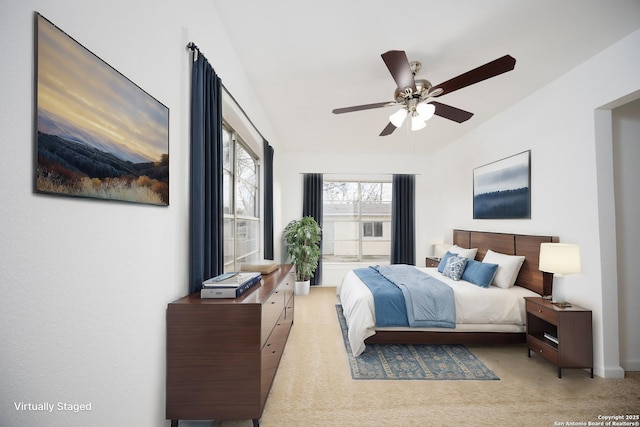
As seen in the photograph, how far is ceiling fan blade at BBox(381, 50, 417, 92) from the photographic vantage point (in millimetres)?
1950

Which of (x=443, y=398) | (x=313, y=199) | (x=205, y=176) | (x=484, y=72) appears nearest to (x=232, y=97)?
(x=205, y=176)

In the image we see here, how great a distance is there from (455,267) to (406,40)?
2.68 metres

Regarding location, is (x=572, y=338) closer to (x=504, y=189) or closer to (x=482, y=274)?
(x=482, y=274)

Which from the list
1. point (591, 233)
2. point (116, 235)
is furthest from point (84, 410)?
point (591, 233)

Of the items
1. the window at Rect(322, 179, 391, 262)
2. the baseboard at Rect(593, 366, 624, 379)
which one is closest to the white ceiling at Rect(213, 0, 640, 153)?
the baseboard at Rect(593, 366, 624, 379)

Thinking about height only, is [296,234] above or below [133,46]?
below

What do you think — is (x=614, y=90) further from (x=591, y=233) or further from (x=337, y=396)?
(x=337, y=396)

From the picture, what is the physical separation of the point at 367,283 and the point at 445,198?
2.88 m

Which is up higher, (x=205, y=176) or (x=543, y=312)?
(x=205, y=176)

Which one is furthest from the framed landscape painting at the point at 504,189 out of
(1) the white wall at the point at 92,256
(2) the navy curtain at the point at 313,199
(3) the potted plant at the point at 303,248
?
(1) the white wall at the point at 92,256

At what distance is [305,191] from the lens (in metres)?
5.95

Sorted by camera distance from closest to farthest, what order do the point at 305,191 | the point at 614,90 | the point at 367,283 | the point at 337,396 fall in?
the point at 337,396 < the point at 614,90 < the point at 367,283 < the point at 305,191

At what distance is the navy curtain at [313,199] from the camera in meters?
5.94

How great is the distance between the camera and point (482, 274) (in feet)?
11.0
